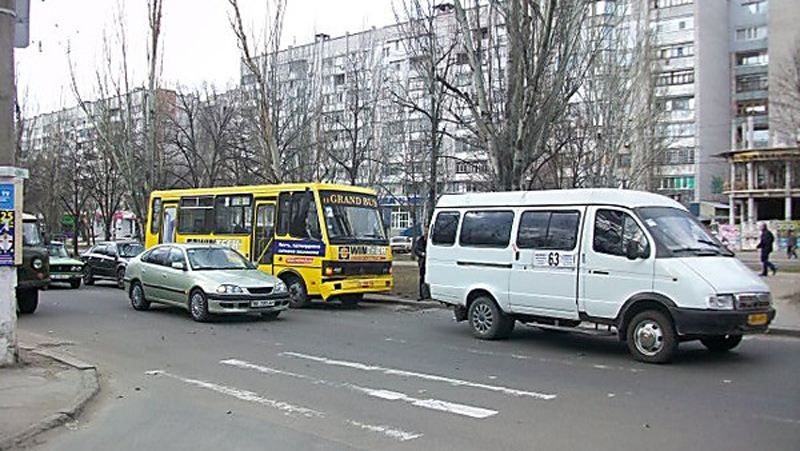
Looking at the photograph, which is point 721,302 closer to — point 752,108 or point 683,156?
point 683,156

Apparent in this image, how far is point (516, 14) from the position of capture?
19.3 m

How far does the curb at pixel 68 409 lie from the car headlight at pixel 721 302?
7565 mm

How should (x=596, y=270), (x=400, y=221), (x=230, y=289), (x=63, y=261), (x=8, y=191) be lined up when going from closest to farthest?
(x=8, y=191)
(x=596, y=270)
(x=230, y=289)
(x=63, y=261)
(x=400, y=221)

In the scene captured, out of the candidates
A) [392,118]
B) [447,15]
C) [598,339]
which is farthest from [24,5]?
[392,118]

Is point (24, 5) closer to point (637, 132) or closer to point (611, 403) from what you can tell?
point (611, 403)

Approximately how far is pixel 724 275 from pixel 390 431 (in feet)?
18.8

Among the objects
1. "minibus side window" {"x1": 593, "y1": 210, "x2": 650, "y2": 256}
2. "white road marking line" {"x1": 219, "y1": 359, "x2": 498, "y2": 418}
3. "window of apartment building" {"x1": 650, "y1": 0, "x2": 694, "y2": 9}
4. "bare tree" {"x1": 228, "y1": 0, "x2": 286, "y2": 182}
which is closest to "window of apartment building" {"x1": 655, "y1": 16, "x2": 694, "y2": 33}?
"window of apartment building" {"x1": 650, "y1": 0, "x2": 694, "y2": 9}

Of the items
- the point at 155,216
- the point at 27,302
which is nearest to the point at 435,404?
the point at 27,302

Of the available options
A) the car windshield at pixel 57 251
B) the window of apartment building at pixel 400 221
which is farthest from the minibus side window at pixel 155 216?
the window of apartment building at pixel 400 221

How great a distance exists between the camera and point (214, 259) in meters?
16.6

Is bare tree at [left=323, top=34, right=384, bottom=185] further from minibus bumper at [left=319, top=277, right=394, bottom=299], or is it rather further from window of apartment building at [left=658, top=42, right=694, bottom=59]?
window of apartment building at [left=658, top=42, right=694, bottom=59]

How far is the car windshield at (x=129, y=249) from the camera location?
2733 cm

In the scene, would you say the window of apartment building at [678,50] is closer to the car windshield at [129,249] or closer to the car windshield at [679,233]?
the car windshield at [129,249]

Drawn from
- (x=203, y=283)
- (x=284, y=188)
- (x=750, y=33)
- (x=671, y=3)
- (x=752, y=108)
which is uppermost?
(x=671, y=3)
